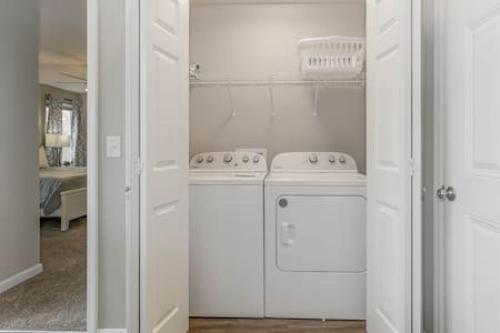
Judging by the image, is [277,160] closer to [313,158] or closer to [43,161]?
[313,158]

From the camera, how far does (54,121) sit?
4621mm

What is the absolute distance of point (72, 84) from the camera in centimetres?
465

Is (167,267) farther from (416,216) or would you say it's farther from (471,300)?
(471,300)

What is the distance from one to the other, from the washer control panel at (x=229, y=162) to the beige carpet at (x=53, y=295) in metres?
1.20

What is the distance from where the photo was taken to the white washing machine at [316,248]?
2545 mm

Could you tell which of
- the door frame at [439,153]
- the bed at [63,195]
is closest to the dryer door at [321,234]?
the door frame at [439,153]

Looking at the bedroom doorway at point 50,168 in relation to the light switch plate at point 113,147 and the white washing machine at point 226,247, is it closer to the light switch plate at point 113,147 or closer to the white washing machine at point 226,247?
the light switch plate at point 113,147

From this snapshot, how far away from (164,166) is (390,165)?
1.06 meters

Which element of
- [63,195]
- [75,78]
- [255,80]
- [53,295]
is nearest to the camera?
[53,295]

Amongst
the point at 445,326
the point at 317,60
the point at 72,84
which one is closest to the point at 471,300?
the point at 445,326

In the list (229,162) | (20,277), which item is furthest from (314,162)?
(20,277)

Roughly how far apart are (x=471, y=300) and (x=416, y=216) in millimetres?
380

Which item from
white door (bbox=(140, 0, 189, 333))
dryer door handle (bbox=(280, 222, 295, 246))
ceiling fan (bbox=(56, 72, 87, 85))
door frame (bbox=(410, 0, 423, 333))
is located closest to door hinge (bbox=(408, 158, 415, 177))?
door frame (bbox=(410, 0, 423, 333))

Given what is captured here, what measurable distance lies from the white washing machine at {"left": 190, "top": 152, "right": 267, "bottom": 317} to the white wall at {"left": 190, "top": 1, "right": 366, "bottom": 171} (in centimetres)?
88
